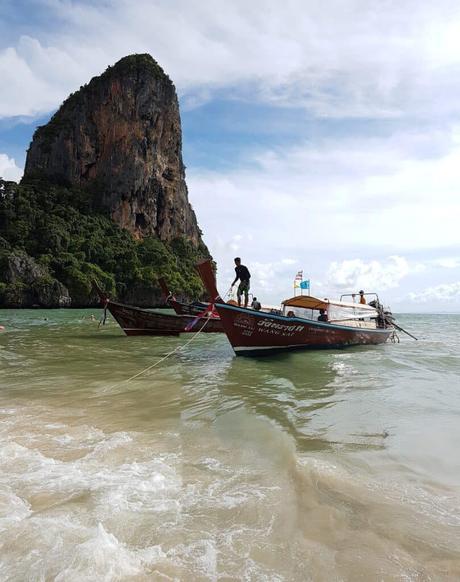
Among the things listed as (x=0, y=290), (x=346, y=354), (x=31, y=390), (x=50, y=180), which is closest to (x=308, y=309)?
(x=346, y=354)

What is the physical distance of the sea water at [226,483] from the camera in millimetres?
2461

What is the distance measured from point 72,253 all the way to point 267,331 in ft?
203

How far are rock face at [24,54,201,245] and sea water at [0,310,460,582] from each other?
8293 centimetres

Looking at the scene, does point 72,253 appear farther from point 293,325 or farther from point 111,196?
Result: point 293,325

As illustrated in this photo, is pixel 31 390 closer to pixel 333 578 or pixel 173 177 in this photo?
pixel 333 578

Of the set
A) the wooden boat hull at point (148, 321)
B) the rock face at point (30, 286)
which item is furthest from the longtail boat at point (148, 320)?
the rock face at point (30, 286)

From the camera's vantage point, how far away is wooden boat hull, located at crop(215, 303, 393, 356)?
1269cm

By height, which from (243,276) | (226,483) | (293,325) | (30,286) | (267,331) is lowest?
(226,483)

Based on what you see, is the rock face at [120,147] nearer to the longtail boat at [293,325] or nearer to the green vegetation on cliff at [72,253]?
the green vegetation on cliff at [72,253]

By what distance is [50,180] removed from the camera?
8662 centimetres

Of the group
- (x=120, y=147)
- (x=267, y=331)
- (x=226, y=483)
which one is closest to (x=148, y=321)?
(x=267, y=331)

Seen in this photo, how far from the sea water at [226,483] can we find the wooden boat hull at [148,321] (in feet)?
39.2

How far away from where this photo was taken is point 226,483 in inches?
142

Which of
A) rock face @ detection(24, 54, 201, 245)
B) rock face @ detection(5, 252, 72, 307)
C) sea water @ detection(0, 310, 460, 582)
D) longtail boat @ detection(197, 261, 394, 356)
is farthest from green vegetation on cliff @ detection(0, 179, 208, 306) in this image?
sea water @ detection(0, 310, 460, 582)
